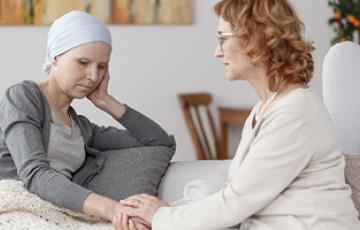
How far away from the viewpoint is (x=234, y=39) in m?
1.95

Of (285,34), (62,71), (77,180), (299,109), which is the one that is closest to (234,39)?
(285,34)

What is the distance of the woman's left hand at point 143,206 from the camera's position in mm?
2074

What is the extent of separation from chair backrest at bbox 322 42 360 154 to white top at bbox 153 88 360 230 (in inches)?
22.0

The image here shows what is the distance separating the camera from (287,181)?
6.06 ft

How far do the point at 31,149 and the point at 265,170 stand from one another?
74cm

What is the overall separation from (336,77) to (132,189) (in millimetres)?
748

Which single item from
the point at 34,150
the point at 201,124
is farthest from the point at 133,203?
the point at 201,124

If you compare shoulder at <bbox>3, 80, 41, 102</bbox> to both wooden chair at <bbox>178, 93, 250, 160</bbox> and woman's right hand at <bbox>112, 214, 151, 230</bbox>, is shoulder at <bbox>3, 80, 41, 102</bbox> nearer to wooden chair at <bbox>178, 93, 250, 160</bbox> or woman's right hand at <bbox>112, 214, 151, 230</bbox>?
woman's right hand at <bbox>112, 214, 151, 230</bbox>

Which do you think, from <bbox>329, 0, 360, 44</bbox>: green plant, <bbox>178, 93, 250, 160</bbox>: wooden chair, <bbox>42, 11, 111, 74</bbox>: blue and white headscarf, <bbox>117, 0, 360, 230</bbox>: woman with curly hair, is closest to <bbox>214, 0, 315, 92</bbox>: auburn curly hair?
<bbox>117, 0, 360, 230</bbox>: woman with curly hair

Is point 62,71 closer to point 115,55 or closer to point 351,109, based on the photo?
Answer: point 351,109

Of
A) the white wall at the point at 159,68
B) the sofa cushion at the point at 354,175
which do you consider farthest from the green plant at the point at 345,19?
the sofa cushion at the point at 354,175

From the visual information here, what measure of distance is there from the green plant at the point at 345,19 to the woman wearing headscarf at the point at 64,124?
300cm

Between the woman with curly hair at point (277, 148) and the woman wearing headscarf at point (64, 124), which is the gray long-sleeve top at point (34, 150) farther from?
the woman with curly hair at point (277, 148)

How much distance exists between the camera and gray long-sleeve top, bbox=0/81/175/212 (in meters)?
2.19
